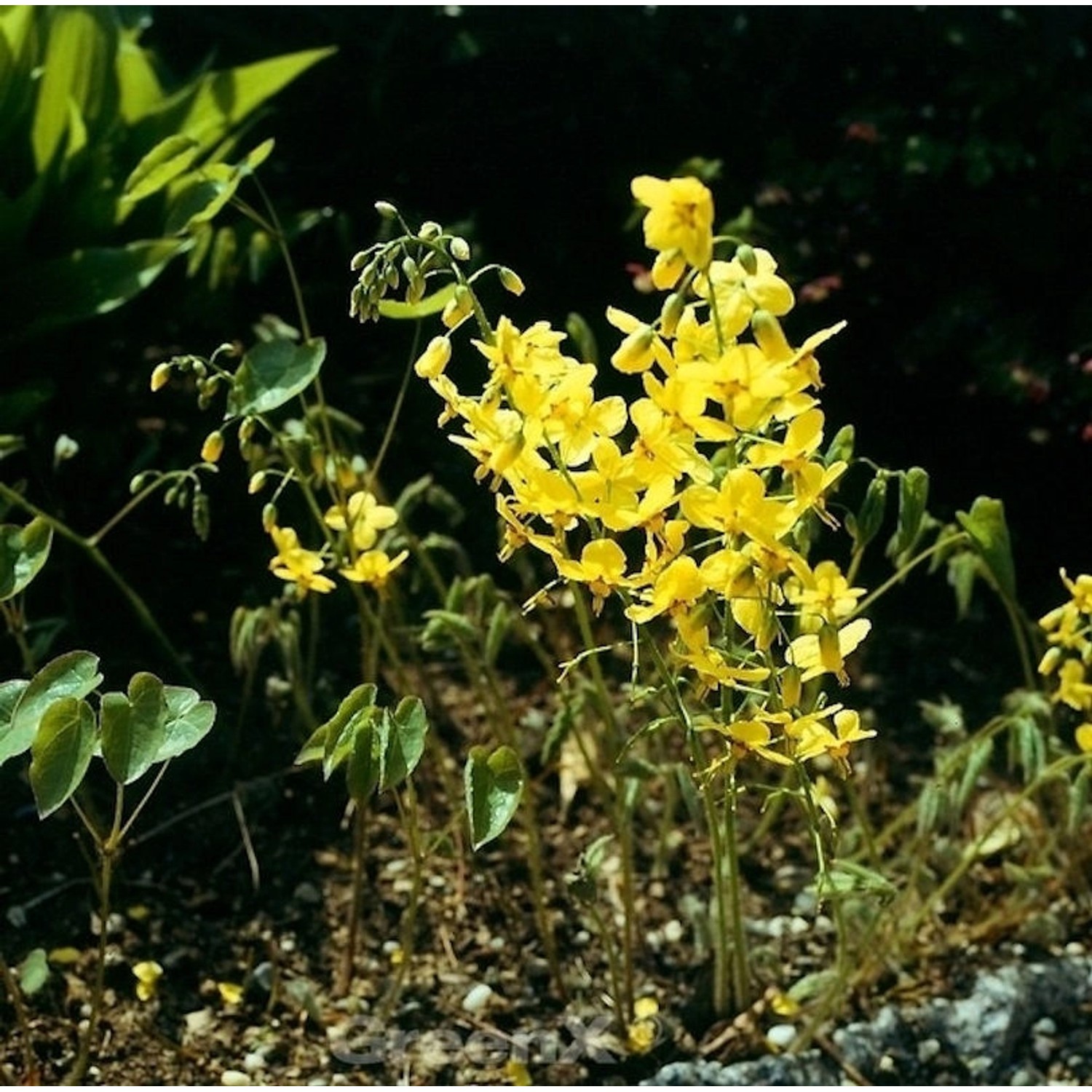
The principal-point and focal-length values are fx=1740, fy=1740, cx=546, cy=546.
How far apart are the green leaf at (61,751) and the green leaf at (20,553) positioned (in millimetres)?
248

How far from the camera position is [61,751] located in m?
1.62

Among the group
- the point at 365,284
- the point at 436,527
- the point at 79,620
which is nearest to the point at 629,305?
the point at 436,527

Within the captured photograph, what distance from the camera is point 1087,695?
2.09m

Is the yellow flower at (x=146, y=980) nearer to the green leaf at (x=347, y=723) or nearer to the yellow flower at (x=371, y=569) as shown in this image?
the yellow flower at (x=371, y=569)

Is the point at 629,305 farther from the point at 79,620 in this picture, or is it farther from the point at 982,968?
the point at 982,968

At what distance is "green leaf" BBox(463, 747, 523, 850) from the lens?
1.62 m

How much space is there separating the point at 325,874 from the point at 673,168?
1.51 metres

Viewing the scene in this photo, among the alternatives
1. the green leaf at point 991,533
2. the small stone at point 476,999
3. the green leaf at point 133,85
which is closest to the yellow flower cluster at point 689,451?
the green leaf at point 991,533

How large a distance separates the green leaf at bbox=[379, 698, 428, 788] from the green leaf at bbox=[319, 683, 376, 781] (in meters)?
0.02

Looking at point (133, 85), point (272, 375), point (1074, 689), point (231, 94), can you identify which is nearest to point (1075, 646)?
point (1074, 689)

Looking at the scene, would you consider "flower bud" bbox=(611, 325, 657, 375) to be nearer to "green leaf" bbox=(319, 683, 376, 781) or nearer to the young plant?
"green leaf" bbox=(319, 683, 376, 781)

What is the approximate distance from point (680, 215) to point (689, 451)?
245mm

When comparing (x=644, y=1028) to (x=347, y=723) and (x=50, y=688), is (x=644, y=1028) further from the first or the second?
(x=50, y=688)

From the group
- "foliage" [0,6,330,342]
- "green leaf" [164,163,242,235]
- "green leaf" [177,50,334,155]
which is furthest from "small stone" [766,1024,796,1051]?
"green leaf" [177,50,334,155]
